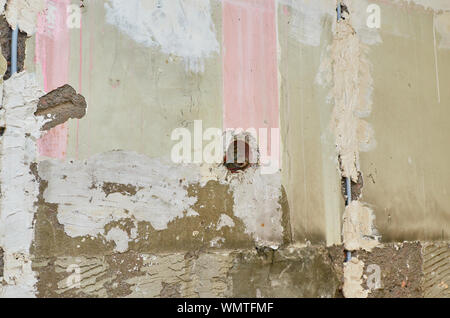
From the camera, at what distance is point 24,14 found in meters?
1.83

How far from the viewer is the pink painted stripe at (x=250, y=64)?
218 cm

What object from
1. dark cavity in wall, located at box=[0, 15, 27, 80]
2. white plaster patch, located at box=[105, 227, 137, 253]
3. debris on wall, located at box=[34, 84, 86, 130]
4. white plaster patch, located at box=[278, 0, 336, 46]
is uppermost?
white plaster patch, located at box=[278, 0, 336, 46]

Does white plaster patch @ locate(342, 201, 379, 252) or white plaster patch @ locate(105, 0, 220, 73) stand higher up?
white plaster patch @ locate(105, 0, 220, 73)

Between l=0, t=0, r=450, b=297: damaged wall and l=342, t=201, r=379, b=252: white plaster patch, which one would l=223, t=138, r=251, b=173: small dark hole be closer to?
l=0, t=0, r=450, b=297: damaged wall

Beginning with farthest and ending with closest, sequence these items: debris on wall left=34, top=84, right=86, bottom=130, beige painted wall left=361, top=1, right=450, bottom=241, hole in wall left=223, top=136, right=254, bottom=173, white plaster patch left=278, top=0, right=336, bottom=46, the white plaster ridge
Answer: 1. beige painted wall left=361, top=1, right=450, bottom=241
2. white plaster patch left=278, top=0, right=336, bottom=46
3. hole in wall left=223, top=136, right=254, bottom=173
4. debris on wall left=34, top=84, right=86, bottom=130
5. the white plaster ridge

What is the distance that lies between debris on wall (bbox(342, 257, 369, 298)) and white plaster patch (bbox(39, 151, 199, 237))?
859 millimetres

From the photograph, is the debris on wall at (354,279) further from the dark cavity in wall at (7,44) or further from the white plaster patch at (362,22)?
the dark cavity in wall at (7,44)

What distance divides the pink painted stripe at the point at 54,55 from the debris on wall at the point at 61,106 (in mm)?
23

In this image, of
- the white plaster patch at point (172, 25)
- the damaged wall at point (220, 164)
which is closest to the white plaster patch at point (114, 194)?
the damaged wall at point (220, 164)

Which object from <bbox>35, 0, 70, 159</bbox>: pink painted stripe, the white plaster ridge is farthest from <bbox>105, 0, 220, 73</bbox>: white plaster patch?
the white plaster ridge

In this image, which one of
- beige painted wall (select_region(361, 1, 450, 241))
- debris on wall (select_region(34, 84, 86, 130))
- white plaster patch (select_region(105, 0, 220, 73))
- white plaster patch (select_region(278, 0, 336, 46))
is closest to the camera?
debris on wall (select_region(34, 84, 86, 130))

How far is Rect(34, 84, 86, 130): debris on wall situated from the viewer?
1.84 metres

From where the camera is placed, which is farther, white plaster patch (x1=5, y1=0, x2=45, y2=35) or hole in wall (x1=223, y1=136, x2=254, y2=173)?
hole in wall (x1=223, y1=136, x2=254, y2=173)
